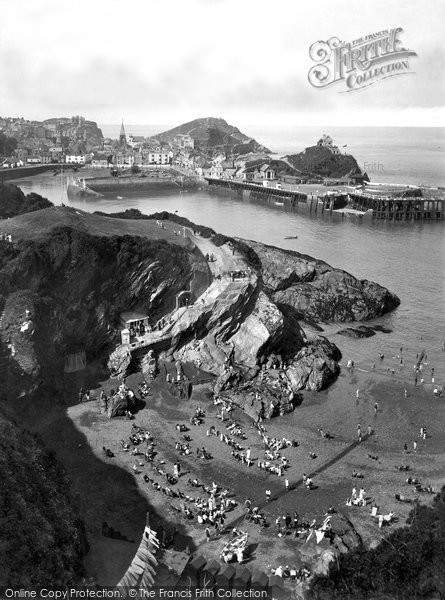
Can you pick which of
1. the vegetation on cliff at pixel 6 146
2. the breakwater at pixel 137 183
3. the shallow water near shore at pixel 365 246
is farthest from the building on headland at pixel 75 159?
the shallow water near shore at pixel 365 246

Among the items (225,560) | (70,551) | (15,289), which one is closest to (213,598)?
(225,560)

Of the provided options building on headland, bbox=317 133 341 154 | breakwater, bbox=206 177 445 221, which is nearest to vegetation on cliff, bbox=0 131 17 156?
building on headland, bbox=317 133 341 154

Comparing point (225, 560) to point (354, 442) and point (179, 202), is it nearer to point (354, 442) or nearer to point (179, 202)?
point (354, 442)

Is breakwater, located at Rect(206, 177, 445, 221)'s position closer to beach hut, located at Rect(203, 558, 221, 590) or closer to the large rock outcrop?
the large rock outcrop

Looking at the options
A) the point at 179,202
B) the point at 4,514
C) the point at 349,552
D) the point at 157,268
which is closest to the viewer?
the point at 4,514

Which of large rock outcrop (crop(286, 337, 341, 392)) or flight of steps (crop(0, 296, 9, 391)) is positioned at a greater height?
flight of steps (crop(0, 296, 9, 391))

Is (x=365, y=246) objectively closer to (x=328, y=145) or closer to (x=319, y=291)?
(x=319, y=291)
